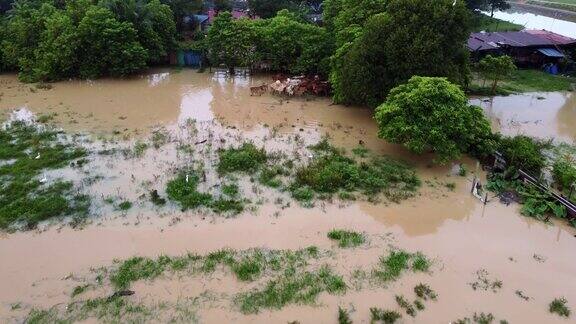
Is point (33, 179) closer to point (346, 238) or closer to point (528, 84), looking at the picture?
point (346, 238)

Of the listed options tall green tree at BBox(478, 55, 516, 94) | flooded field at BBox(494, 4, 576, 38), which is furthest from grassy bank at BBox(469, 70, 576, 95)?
flooded field at BBox(494, 4, 576, 38)

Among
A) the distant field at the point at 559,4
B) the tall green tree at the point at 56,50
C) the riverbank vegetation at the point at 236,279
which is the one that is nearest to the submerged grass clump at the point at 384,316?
the riverbank vegetation at the point at 236,279

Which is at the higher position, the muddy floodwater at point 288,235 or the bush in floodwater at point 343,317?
the muddy floodwater at point 288,235

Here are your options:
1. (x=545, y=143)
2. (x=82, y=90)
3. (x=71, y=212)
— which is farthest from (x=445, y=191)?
(x=82, y=90)

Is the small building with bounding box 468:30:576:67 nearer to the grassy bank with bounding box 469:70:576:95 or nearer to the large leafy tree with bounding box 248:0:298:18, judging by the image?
the grassy bank with bounding box 469:70:576:95

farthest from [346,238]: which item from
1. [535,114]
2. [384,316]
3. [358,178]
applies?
[535,114]

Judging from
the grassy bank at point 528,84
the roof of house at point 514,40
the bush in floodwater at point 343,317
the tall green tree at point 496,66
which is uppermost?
the roof of house at point 514,40

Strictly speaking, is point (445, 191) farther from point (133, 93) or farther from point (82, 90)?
point (82, 90)

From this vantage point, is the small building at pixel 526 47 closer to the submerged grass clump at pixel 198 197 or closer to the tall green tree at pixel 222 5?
the tall green tree at pixel 222 5
